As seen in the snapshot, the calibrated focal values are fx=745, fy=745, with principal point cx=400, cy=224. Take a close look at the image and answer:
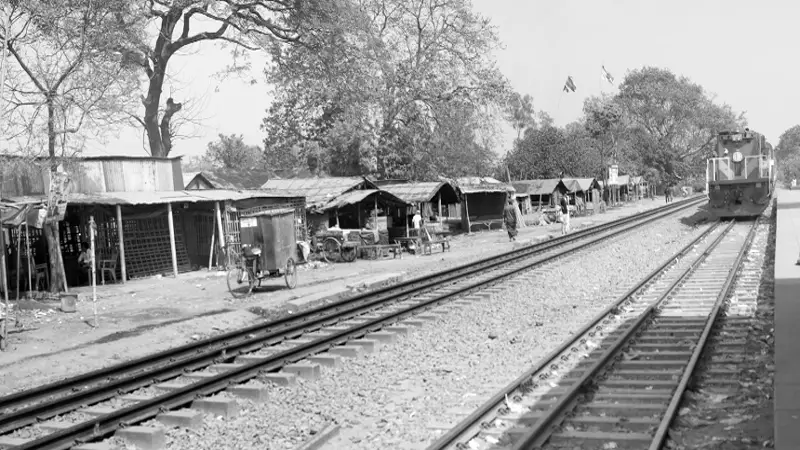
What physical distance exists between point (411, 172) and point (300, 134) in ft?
30.8

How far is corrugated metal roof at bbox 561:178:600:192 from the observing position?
51.0 metres

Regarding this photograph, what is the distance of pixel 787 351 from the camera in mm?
8273

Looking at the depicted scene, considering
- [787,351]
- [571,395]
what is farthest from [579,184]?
[571,395]

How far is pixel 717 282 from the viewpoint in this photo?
1585cm

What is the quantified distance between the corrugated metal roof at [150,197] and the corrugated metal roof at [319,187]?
2742 mm

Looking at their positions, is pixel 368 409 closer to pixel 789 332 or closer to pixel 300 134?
pixel 789 332

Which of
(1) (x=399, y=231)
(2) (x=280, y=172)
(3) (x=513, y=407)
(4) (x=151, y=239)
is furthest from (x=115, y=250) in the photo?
(2) (x=280, y=172)

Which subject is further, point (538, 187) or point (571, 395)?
point (538, 187)

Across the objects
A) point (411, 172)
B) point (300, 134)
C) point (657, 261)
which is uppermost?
point (300, 134)

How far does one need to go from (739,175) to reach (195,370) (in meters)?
27.4

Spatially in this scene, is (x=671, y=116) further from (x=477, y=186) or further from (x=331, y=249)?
(x=331, y=249)

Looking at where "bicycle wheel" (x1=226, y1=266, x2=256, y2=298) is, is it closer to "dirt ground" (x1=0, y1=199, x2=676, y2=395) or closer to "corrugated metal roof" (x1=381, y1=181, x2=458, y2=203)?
"dirt ground" (x1=0, y1=199, x2=676, y2=395)

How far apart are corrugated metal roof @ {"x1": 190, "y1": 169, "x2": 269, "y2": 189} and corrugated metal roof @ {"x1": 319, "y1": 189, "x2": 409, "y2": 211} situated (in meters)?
4.28

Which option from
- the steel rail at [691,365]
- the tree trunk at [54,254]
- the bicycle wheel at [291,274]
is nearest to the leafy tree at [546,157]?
the bicycle wheel at [291,274]
